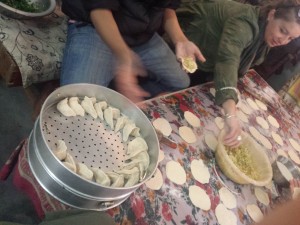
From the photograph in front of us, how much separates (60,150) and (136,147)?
31 cm

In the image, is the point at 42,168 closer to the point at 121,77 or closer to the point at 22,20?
the point at 121,77

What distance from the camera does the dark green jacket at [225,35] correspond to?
2006mm

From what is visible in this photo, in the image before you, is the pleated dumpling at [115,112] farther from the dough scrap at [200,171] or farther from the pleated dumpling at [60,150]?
the dough scrap at [200,171]

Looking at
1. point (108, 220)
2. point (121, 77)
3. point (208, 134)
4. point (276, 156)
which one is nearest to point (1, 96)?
point (121, 77)

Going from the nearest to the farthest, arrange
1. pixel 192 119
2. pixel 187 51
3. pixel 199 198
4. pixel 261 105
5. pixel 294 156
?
pixel 199 198 < pixel 192 119 < pixel 187 51 < pixel 294 156 < pixel 261 105

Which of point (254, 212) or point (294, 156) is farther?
point (294, 156)

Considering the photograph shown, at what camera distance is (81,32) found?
6.17 ft

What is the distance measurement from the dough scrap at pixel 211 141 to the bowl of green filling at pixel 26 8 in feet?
3.99

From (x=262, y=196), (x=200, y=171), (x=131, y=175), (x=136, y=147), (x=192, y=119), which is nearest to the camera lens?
(x=131, y=175)

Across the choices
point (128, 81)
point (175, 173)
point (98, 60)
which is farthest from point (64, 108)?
point (98, 60)

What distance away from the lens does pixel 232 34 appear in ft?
6.89

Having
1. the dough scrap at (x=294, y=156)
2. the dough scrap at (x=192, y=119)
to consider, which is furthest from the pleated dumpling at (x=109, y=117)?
the dough scrap at (x=294, y=156)

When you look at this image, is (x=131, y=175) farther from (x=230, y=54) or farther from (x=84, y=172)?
(x=230, y=54)

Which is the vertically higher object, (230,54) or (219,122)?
(230,54)
